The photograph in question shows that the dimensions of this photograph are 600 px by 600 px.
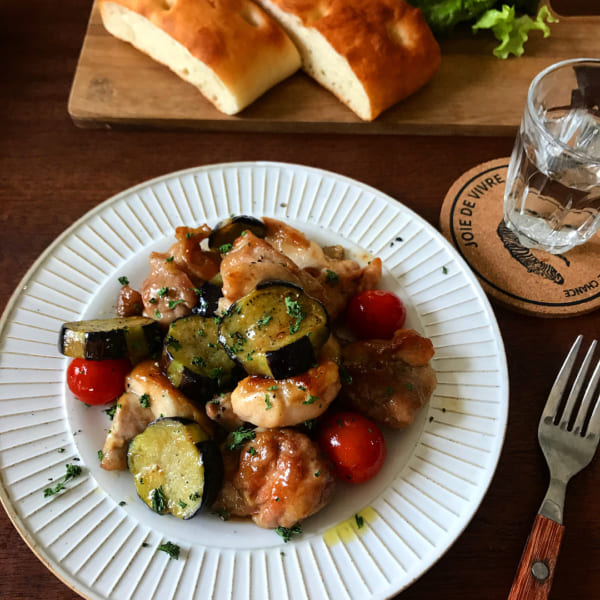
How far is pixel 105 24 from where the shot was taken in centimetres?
320

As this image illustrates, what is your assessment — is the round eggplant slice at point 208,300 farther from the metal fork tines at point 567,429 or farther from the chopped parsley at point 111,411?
the metal fork tines at point 567,429

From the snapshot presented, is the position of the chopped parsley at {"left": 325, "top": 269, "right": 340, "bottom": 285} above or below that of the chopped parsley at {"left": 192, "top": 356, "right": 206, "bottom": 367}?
below

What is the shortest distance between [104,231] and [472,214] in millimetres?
1617

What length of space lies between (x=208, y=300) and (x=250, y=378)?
1.24ft

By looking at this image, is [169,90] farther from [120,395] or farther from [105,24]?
[120,395]

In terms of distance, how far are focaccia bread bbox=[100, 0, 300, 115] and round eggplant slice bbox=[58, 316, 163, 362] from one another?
4.64 feet

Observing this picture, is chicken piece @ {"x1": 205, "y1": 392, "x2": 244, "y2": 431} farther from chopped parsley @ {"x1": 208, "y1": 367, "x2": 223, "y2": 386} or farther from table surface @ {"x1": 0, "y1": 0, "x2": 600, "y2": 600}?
table surface @ {"x1": 0, "y1": 0, "x2": 600, "y2": 600}

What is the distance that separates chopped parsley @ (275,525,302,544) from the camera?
1.70 metres

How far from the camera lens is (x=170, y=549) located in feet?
5.43

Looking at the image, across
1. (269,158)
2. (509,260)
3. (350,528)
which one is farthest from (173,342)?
(509,260)

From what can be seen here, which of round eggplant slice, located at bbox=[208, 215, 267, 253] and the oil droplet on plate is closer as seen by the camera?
the oil droplet on plate

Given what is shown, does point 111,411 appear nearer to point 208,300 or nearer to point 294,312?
point 208,300

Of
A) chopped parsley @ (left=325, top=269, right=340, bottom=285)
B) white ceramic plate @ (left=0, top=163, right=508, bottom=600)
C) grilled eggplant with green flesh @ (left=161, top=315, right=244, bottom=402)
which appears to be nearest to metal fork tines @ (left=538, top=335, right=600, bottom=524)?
white ceramic plate @ (left=0, top=163, right=508, bottom=600)

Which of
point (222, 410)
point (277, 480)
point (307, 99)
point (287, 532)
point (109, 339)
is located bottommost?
point (287, 532)
